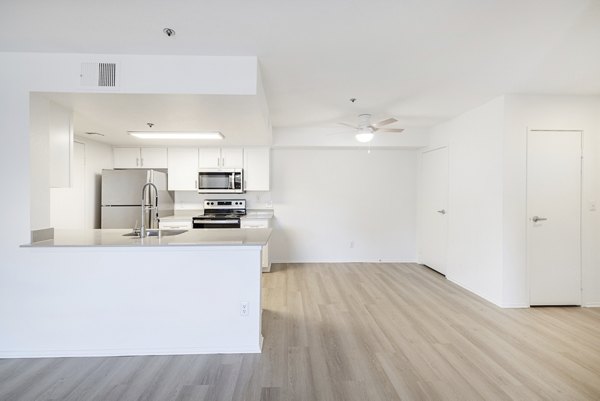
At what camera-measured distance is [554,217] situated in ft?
11.2

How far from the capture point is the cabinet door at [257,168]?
16.5 ft

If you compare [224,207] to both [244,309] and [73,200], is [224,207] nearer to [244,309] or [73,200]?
[73,200]

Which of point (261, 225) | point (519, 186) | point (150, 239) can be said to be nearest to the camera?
point (150, 239)

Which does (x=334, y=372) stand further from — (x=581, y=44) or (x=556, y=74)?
(x=556, y=74)

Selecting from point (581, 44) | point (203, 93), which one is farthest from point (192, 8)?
point (581, 44)

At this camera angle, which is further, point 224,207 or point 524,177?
point 224,207

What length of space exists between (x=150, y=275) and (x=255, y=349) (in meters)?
1.06

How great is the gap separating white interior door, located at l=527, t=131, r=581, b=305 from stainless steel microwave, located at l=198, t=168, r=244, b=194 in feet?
13.4

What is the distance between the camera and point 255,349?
2367mm

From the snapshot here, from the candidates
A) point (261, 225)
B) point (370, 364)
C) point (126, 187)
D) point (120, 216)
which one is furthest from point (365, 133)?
point (120, 216)

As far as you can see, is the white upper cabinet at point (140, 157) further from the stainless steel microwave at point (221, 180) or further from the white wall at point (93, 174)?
the stainless steel microwave at point (221, 180)

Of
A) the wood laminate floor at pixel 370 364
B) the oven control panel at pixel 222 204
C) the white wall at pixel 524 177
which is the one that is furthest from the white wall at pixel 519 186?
the oven control panel at pixel 222 204

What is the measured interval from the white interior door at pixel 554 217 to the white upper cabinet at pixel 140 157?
17.7ft

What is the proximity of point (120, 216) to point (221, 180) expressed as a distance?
1.66m
